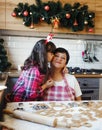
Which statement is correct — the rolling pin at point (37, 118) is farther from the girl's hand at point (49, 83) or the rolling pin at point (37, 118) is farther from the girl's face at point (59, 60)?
the girl's face at point (59, 60)

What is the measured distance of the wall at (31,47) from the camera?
4.09 m

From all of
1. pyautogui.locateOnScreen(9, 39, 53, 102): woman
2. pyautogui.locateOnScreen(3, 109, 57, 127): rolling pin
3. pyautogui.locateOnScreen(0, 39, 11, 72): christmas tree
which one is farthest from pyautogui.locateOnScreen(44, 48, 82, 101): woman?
pyautogui.locateOnScreen(0, 39, 11, 72): christmas tree

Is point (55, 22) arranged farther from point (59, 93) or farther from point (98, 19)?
point (59, 93)

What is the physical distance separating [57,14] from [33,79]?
2.15m

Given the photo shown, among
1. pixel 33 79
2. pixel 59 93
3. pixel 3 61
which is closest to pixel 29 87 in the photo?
pixel 33 79

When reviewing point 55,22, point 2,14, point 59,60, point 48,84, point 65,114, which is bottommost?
point 65,114

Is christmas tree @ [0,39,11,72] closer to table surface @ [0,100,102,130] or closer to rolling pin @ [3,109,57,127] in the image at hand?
table surface @ [0,100,102,130]

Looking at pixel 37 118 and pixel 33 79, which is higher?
pixel 33 79

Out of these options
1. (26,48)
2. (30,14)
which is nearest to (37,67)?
(30,14)

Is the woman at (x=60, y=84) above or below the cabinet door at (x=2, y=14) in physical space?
below

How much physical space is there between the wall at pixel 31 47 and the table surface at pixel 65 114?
245 cm

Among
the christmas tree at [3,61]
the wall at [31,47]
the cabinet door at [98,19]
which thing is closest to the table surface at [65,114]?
the christmas tree at [3,61]

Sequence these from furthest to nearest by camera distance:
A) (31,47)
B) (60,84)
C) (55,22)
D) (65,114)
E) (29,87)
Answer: (31,47) → (55,22) → (60,84) → (29,87) → (65,114)

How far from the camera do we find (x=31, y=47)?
13.6 ft
